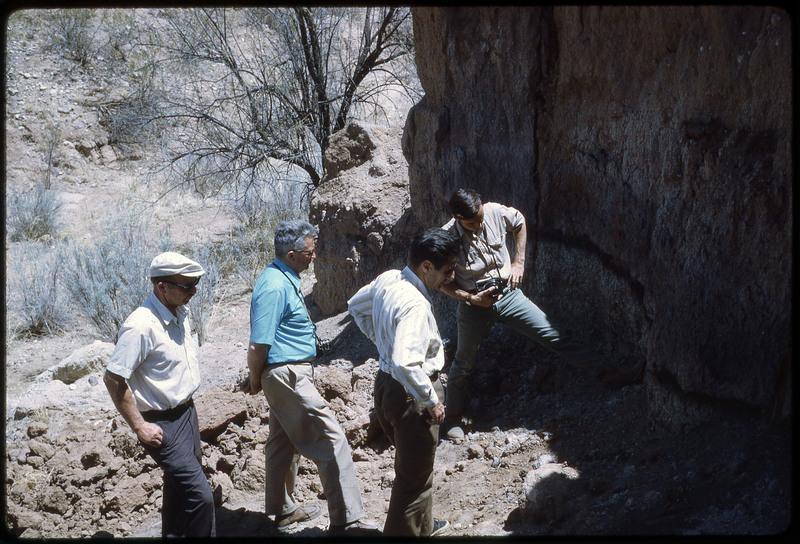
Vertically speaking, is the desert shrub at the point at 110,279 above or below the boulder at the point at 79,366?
above

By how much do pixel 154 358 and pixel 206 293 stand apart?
6262 millimetres

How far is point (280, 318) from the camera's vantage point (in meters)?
4.05

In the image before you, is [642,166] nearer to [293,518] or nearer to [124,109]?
[293,518]

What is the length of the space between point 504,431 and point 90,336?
6634 mm

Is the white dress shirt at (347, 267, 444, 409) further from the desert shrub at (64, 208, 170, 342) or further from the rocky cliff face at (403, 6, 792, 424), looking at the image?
the desert shrub at (64, 208, 170, 342)

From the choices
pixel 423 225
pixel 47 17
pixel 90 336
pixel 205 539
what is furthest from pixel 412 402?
A: pixel 47 17

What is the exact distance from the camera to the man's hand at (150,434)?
3507 mm

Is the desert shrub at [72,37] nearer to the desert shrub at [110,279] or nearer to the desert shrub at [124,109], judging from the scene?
the desert shrub at [124,109]

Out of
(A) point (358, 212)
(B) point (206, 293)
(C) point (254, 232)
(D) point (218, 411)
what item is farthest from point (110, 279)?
(D) point (218, 411)

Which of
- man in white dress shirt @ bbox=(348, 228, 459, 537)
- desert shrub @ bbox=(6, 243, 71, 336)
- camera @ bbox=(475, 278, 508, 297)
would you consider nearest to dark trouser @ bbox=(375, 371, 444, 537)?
man in white dress shirt @ bbox=(348, 228, 459, 537)

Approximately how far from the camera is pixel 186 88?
60.6 ft

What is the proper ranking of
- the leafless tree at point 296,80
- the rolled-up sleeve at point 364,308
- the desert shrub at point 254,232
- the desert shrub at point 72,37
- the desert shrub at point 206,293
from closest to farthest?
the rolled-up sleeve at point 364,308 < the desert shrub at point 206,293 < the leafless tree at point 296,80 < the desert shrub at point 254,232 < the desert shrub at point 72,37

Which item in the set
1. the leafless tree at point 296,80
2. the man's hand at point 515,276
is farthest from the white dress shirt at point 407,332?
the leafless tree at point 296,80

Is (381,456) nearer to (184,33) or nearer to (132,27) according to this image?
(184,33)
